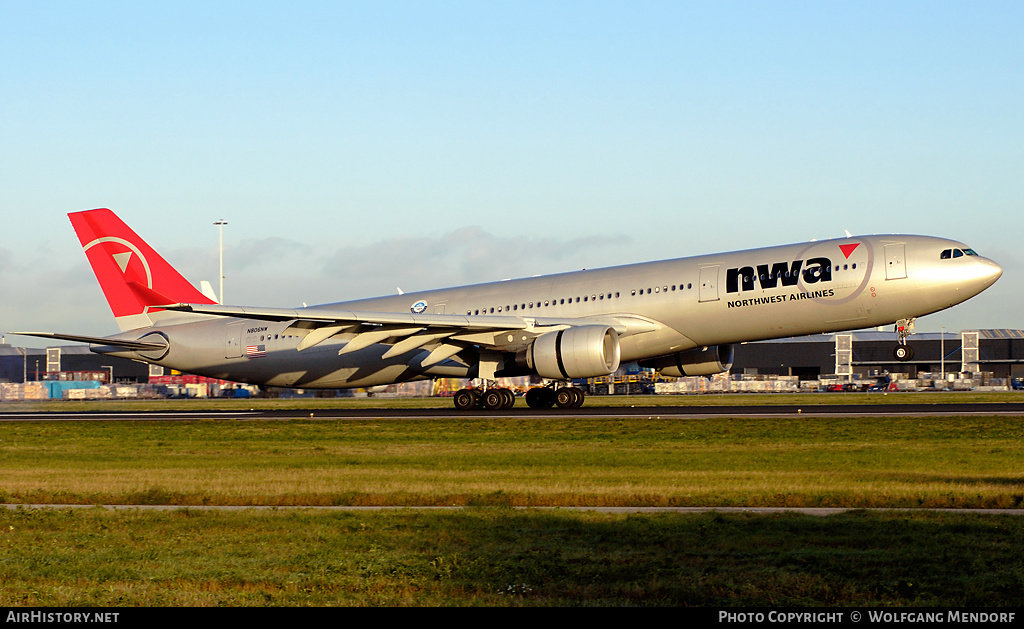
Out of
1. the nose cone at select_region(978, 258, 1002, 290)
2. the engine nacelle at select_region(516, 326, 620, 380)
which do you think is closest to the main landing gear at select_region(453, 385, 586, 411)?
the engine nacelle at select_region(516, 326, 620, 380)

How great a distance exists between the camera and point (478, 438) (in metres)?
29.5

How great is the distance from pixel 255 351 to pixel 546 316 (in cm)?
1328

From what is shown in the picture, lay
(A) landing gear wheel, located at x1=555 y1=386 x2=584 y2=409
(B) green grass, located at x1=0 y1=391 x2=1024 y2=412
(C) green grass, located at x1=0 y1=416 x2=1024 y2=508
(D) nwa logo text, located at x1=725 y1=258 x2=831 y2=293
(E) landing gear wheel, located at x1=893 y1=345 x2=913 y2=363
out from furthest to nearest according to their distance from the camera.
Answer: (B) green grass, located at x1=0 y1=391 x2=1024 y2=412 < (A) landing gear wheel, located at x1=555 y1=386 x2=584 y2=409 < (E) landing gear wheel, located at x1=893 y1=345 x2=913 y2=363 < (D) nwa logo text, located at x1=725 y1=258 x2=831 y2=293 < (C) green grass, located at x1=0 y1=416 x2=1024 y2=508

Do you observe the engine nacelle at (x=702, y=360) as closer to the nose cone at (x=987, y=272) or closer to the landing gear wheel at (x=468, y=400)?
the landing gear wheel at (x=468, y=400)

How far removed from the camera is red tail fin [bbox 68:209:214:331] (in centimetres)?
4594

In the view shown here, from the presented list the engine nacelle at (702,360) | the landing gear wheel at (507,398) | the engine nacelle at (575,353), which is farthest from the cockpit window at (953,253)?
the landing gear wheel at (507,398)

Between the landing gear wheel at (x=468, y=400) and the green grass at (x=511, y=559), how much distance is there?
26.7 metres

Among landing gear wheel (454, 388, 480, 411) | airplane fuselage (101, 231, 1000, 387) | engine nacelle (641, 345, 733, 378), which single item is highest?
airplane fuselage (101, 231, 1000, 387)

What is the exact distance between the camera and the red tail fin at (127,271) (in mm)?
45938

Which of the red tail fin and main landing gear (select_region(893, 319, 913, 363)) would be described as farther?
the red tail fin

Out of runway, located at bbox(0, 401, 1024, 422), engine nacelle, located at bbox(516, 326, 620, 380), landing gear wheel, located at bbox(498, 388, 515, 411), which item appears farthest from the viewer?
landing gear wheel, located at bbox(498, 388, 515, 411)

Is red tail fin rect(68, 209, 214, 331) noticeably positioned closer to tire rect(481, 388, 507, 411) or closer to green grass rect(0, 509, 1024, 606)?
tire rect(481, 388, 507, 411)

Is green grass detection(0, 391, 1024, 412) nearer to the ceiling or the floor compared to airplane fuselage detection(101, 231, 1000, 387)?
nearer to the floor

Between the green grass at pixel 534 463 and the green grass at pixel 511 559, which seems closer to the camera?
the green grass at pixel 511 559
